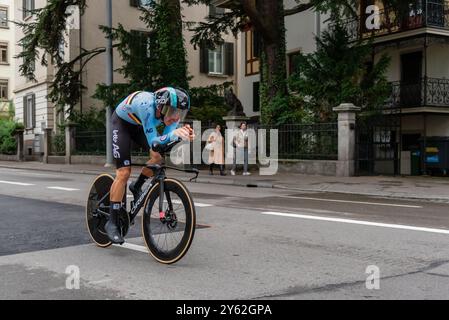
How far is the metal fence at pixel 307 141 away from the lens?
19.5 m

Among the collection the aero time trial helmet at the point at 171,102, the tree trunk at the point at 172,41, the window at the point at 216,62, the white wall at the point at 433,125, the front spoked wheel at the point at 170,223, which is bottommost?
the front spoked wheel at the point at 170,223

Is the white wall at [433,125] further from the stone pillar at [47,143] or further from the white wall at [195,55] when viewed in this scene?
the stone pillar at [47,143]

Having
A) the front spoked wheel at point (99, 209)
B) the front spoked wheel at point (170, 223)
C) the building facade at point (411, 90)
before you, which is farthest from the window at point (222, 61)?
the front spoked wheel at point (170, 223)

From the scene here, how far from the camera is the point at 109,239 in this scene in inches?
244

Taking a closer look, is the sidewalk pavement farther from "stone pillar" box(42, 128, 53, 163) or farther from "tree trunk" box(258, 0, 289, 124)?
"stone pillar" box(42, 128, 53, 163)

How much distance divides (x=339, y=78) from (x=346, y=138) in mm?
2401

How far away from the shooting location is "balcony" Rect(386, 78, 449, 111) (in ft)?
75.7

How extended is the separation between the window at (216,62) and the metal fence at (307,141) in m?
19.0

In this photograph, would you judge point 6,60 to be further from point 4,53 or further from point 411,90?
point 411,90

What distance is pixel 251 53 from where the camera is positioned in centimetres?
3431

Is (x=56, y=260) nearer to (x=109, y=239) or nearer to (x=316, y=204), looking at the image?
(x=109, y=239)

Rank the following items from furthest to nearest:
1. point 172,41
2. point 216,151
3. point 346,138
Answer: point 172,41, point 216,151, point 346,138

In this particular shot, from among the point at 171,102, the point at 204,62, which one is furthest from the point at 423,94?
the point at 171,102

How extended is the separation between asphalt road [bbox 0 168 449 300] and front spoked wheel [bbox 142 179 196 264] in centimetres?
17
